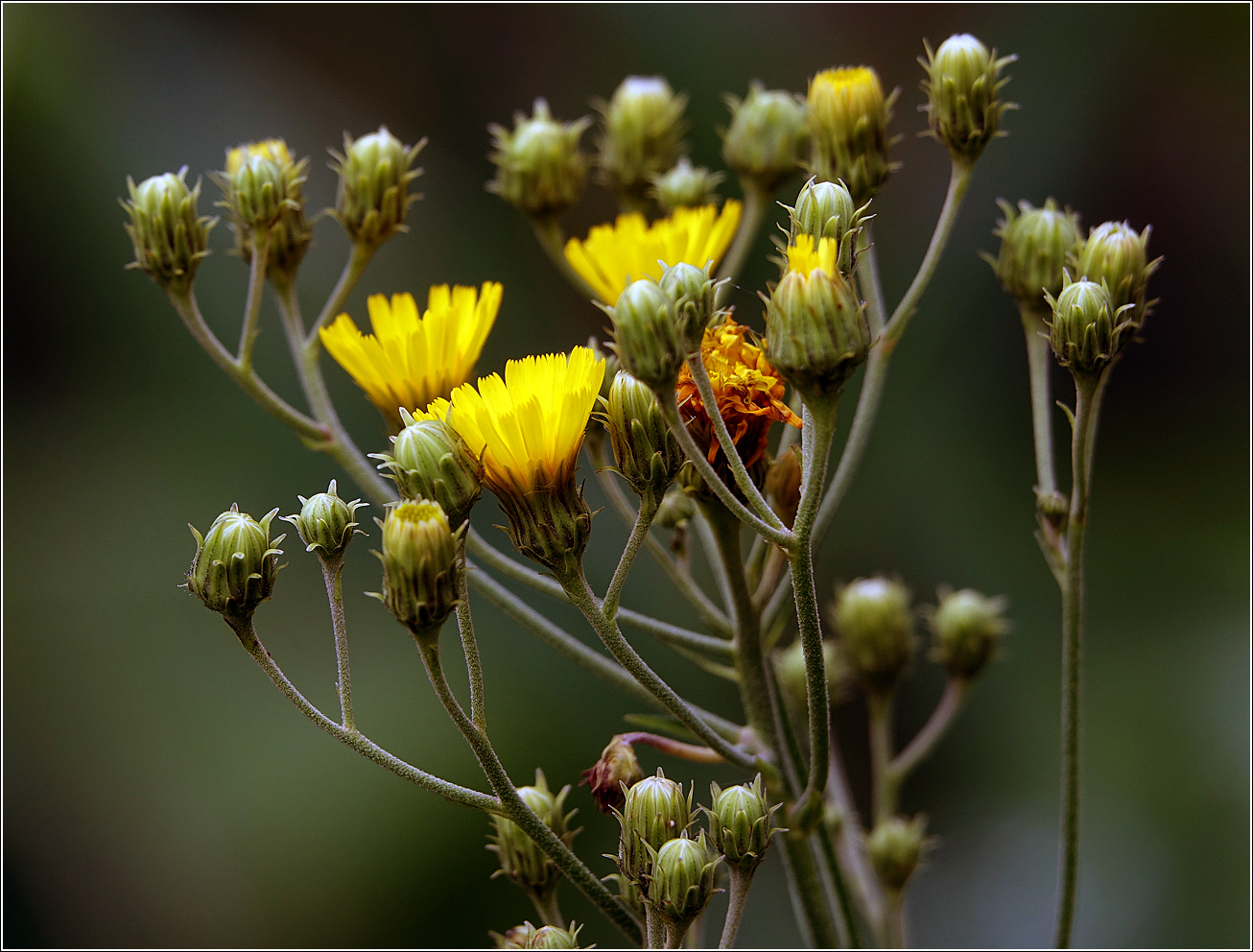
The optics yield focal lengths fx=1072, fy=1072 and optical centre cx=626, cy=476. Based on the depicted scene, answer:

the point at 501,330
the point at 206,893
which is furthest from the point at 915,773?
the point at 206,893

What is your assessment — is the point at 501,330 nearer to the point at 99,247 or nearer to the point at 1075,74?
the point at 99,247

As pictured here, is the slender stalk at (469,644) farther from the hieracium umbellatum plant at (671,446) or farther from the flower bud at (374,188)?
the flower bud at (374,188)

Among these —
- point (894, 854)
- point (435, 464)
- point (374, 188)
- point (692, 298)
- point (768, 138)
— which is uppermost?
point (768, 138)

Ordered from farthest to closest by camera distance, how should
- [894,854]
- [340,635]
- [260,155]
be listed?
[894,854] < [260,155] < [340,635]

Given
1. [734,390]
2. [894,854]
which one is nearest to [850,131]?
[734,390]

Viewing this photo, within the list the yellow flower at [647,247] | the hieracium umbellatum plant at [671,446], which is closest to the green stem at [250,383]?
the hieracium umbellatum plant at [671,446]

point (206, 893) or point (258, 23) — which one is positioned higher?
point (258, 23)

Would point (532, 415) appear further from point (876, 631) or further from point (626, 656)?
point (876, 631)
